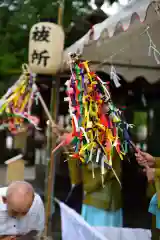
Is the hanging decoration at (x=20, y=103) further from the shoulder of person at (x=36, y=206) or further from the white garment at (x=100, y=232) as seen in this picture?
the shoulder of person at (x=36, y=206)

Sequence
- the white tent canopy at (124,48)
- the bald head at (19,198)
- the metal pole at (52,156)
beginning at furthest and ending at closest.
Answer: the metal pole at (52,156), the white tent canopy at (124,48), the bald head at (19,198)

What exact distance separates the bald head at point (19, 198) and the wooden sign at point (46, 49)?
6.87 ft

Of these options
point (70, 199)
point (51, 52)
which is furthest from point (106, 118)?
point (70, 199)

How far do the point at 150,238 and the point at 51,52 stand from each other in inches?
88.3

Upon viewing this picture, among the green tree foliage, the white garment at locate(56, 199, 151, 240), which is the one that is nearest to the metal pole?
the white garment at locate(56, 199, 151, 240)

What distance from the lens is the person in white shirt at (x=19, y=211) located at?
207cm

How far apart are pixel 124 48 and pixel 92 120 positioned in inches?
84.8

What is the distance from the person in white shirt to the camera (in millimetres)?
2070

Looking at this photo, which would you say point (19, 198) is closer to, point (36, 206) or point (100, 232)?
point (36, 206)

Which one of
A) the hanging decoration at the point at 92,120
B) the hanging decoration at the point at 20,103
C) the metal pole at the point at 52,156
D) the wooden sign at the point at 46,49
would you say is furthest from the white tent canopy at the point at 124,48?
the hanging decoration at the point at 92,120

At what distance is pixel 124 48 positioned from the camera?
13.5 ft

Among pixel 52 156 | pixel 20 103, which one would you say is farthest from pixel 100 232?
pixel 20 103

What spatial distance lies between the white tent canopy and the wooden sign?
0.37 feet

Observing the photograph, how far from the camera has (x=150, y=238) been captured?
2.73m
